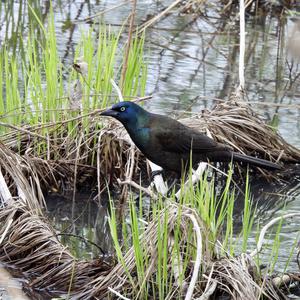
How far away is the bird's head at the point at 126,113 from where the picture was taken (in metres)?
5.20

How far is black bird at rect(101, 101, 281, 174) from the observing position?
5254mm

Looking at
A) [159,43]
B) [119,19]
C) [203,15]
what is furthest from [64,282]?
[203,15]

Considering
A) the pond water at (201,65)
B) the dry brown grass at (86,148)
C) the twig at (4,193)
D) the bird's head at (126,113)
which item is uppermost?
the bird's head at (126,113)

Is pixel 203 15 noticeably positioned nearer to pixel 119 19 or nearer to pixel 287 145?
pixel 119 19

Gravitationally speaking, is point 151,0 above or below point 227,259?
below

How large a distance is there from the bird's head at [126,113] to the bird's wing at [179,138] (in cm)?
14

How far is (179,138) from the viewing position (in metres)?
5.52

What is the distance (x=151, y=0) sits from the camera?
11.4 meters

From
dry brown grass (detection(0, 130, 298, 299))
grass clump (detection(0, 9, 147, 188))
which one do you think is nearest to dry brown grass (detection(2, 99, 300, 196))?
grass clump (detection(0, 9, 147, 188))

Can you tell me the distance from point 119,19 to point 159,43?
3.01 ft

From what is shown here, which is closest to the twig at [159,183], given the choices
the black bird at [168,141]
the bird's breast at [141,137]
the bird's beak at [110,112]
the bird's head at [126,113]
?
the black bird at [168,141]

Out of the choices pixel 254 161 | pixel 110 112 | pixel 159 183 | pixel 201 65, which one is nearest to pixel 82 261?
pixel 159 183

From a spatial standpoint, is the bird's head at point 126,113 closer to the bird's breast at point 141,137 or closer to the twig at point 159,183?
the bird's breast at point 141,137

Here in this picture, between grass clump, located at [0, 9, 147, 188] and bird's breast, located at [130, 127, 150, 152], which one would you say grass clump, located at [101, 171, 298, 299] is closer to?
bird's breast, located at [130, 127, 150, 152]
